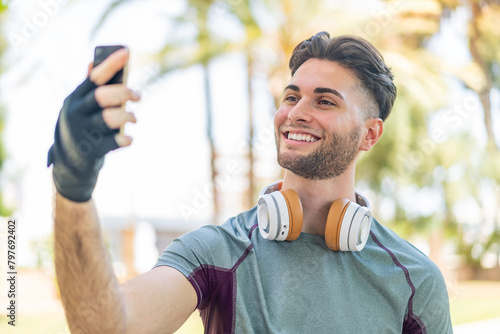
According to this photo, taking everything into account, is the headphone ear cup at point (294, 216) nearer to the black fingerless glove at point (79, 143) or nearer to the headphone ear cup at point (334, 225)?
the headphone ear cup at point (334, 225)

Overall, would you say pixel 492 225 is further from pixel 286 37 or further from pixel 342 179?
Result: pixel 342 179

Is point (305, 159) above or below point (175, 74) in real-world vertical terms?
below

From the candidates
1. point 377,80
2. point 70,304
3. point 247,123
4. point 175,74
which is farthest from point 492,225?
point 70,304

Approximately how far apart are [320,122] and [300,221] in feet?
1.15

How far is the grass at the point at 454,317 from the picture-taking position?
9.75 m

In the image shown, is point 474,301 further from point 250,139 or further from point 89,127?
point 89,127

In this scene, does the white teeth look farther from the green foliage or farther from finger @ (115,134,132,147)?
the green foliage

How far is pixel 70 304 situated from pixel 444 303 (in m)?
1.28

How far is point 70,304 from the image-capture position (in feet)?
4.14

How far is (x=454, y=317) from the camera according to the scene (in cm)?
1159

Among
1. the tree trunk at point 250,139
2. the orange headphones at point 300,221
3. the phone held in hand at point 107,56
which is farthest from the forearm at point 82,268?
the tree trunk at point 250,139

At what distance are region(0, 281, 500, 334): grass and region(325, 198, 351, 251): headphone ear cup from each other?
678cm

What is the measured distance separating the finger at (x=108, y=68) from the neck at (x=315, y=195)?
1.02 metres

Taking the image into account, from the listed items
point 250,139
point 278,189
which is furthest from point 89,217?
point 250,139
